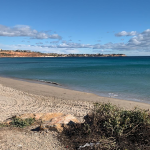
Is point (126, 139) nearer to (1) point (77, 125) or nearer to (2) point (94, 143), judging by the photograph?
(2) point (94, 143)

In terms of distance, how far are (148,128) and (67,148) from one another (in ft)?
7.61

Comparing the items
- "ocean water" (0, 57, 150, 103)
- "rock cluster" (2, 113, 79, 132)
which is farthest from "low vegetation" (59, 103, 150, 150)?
"ocean water" (0, 57, 150, 103)

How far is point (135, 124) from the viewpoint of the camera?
5105mm

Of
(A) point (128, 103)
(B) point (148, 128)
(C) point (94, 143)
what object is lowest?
(A) point (128, 103)

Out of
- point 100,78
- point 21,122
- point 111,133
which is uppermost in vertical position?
point 111,133

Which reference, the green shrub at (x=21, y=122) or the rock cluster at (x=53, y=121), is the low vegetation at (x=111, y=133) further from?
the green shrub at (x=21, y=122)

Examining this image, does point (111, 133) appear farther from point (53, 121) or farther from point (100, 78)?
point (100, 78)

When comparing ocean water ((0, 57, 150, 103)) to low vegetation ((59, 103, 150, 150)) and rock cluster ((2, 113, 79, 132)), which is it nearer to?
rock cluster ((2, 113, 79, 132))

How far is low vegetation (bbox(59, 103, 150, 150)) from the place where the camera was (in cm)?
463

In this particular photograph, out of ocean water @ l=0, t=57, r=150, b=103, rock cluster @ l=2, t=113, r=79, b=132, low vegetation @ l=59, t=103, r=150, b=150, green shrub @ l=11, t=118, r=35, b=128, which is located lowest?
ocean water @ l=0, t=57, r=150, b=103

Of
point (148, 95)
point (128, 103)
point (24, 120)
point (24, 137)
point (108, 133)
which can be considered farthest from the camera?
point (148, 95)

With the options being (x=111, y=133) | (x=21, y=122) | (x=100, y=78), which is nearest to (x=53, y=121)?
(x=21, y=122)

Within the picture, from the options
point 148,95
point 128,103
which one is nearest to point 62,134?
point 128,103

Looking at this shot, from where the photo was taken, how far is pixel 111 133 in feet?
16.6
